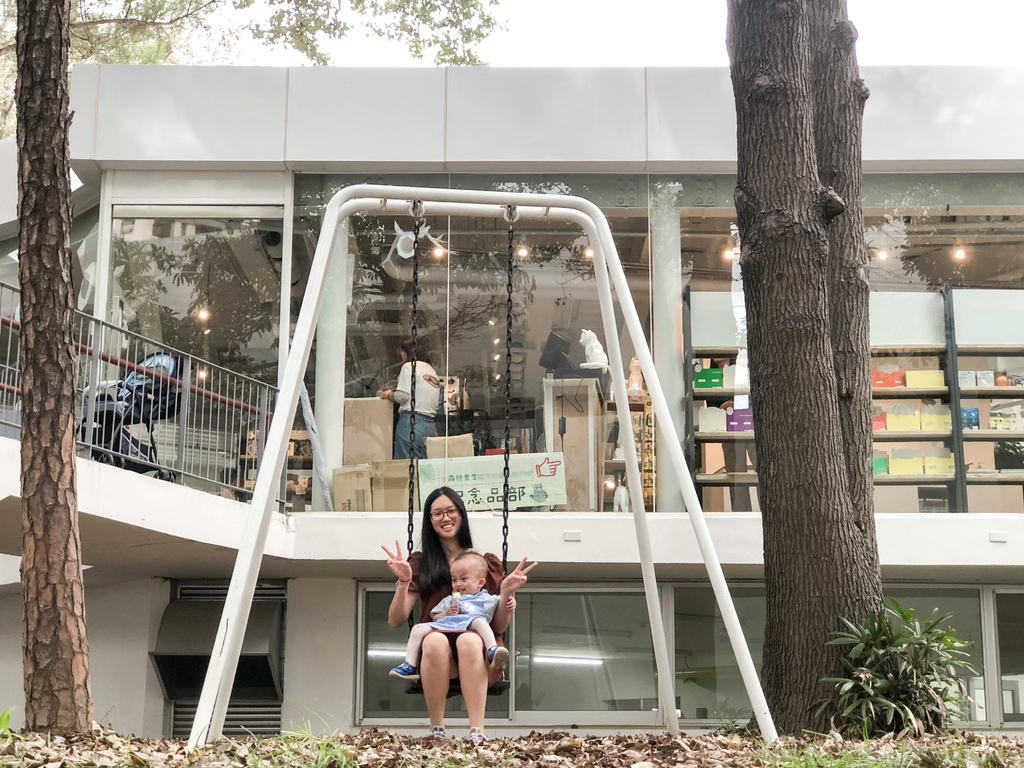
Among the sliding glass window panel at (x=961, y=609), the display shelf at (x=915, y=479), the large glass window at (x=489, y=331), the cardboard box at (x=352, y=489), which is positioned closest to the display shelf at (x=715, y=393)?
the large glass window at (x=489, y=331)

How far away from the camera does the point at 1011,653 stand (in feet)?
32.9

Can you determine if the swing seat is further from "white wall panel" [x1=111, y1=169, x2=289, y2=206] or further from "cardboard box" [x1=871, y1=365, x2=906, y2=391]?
"white wall panel" [x1=111, y1=169, x2=289, y2=206]

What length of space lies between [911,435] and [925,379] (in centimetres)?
52

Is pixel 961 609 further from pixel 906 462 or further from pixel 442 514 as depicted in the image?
pixel 442 514

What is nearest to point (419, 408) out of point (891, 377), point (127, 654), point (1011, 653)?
point (127, 654)

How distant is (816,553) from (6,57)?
17.1 metres

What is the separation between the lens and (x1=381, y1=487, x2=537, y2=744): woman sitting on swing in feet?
16.9

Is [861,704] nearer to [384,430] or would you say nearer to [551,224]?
[384,430]

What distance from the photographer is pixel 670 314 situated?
31.8ft

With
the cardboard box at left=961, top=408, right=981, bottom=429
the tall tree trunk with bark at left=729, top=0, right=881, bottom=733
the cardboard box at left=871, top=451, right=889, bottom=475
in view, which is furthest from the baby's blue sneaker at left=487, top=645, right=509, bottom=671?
the cardboard box at left=961, top=408, right=981, bottom=429

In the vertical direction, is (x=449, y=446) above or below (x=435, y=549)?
above

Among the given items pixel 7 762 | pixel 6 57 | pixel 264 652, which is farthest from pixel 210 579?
pixel 6 57

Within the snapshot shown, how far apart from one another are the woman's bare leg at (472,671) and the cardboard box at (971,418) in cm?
600

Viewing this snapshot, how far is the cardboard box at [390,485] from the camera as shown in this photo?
9328 mm
